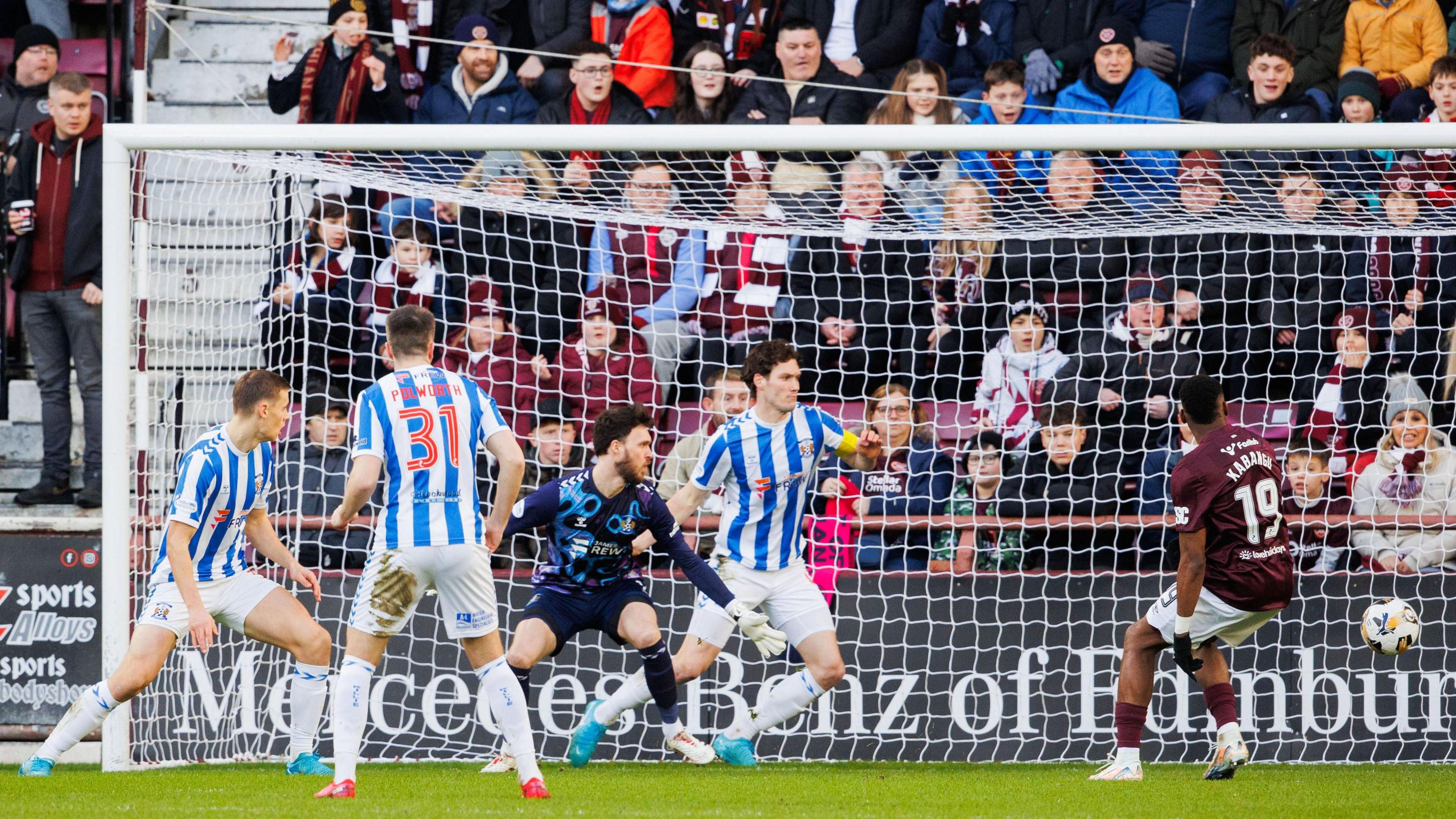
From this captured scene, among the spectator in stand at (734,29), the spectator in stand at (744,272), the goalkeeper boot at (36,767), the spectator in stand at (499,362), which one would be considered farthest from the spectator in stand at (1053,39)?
the goalkeeper boot at (36,767)

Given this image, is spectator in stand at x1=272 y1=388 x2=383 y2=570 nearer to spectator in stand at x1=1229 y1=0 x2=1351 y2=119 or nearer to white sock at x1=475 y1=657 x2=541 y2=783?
white sock at x1=475 y1=657 x2=541 y2=783

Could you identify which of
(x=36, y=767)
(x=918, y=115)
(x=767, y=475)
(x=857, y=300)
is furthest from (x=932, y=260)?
(x=36, y=767)

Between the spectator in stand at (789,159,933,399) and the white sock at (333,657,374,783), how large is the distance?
436 centimetres

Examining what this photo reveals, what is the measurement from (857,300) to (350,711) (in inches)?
195

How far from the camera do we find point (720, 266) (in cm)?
979

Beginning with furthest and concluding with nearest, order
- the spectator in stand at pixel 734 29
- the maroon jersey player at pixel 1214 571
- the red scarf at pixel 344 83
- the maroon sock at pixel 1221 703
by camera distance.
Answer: the spectator in stand at pixel 734 29, the red scarf at pixel 344 83, the maroon sock at pixel 1221 703, the maroon jersey player at pixel 1214 571

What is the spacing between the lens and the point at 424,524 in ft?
18.5

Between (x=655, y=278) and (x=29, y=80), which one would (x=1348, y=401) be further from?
(x=29, y=80)

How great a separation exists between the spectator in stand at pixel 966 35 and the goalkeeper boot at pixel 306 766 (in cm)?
645

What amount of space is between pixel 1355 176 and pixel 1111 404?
2.21 m

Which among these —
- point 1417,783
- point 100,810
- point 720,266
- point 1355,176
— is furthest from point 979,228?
point 100,810

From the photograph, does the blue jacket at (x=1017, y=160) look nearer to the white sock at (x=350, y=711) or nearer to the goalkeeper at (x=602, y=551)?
the goalkeeper at (x=602, y=551)

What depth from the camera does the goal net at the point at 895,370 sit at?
8.12 m

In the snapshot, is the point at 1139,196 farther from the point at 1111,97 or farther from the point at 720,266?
the point at 720,266
